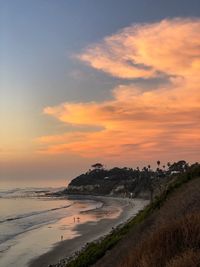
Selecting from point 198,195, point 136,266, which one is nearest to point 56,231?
point 198,195

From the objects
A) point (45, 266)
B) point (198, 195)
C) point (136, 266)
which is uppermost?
point (198, 195)

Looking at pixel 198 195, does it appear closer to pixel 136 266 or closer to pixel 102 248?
pixel 102 248

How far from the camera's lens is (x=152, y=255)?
10539mm

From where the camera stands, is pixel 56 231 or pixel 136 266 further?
pixel 56 231

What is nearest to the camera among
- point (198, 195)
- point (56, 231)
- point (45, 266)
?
point (198, 195)

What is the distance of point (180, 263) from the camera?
29.9ft

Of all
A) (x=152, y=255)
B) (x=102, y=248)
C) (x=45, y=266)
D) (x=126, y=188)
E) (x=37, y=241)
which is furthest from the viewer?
(x=126, y=188)

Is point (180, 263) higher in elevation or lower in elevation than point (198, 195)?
lower

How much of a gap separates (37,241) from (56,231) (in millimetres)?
10179

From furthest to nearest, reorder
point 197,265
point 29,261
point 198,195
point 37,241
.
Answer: point 37,241
point 29,261
point 198,195
point 197,265

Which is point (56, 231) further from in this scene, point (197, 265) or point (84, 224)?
point (197, 265)

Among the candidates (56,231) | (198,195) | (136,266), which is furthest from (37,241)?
(136,266)

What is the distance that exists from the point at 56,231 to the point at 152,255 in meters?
49.2

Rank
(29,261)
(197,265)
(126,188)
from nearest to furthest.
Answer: (197,265) < (29,261) < (126,188)
